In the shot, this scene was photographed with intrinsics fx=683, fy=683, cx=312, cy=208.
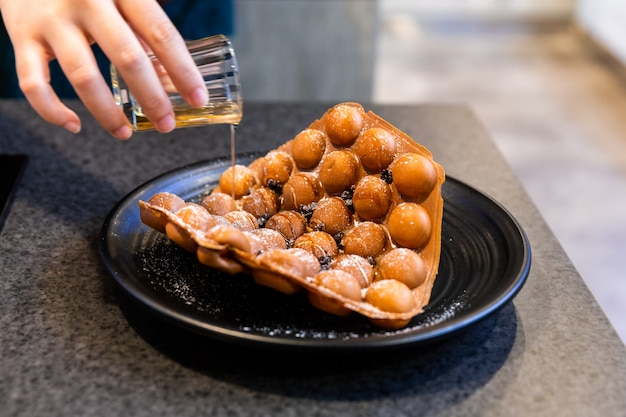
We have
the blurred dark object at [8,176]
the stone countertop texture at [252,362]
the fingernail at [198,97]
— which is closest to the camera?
the stone countertop texture at [252,362]

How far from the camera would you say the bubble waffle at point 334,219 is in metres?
0.88

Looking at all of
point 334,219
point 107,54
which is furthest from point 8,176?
point 334,219

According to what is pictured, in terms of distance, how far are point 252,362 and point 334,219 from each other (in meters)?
0.30

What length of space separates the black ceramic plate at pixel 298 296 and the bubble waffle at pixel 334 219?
0.04 m

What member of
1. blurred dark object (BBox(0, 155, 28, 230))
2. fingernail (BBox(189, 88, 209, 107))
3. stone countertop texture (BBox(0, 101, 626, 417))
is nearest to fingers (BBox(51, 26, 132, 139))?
fingernail (BBox(189, 88, 209, 107))

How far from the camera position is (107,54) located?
90 centimetres

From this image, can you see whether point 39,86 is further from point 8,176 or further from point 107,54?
point 8,176

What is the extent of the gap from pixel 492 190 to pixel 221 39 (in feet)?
2.28

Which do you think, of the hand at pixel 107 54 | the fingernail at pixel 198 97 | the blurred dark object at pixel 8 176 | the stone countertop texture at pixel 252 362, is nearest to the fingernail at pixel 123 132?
the hand at pixel 107 54

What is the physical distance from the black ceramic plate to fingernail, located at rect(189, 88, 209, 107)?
0.81 ft

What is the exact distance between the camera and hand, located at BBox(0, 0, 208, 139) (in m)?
0.89

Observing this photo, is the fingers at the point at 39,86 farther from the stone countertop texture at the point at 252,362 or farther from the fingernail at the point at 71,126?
the stone countertop texture at the point at 252,362

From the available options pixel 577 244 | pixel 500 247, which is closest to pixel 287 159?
pixel 500 247

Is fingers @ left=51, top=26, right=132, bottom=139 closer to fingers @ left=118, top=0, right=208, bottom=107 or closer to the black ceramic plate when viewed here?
fingers @ left=118, top=0, right=208, bottom=107
